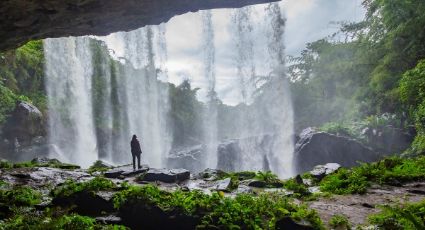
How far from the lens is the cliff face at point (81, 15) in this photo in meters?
8.88

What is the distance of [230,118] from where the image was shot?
5494 centimetres

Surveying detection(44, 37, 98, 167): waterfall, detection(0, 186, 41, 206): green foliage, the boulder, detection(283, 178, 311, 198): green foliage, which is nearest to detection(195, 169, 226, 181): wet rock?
the boulder

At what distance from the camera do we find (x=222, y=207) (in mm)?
6742

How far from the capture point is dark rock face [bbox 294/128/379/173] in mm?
22562

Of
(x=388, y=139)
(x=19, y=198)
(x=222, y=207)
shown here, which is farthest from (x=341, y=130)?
(x=19, y=198)

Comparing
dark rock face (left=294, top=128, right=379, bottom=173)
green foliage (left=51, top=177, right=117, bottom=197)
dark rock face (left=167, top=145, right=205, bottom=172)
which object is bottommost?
dark rock face (left=167, top=145, right=205, bottom=172)

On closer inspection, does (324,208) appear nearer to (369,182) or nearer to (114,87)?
(369,182)

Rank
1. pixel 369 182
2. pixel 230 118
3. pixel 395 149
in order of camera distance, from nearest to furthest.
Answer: pixel 369 182 → pixel 395 149 → pixel 230 118

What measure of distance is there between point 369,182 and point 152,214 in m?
6.80

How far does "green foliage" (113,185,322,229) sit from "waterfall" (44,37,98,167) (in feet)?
73.6

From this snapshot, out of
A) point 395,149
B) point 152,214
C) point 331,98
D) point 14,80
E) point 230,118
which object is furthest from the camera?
point 230,118

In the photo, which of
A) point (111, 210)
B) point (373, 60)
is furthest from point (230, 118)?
point (111, 210)

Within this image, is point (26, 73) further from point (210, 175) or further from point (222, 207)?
point (222, 207)

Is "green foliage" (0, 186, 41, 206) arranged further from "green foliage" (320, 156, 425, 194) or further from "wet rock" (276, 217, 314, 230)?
"green foliage" (320, 156, 425, 194)
